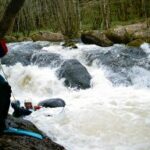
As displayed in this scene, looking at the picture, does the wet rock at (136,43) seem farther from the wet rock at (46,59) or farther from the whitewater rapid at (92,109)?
the wet rock at (46,59)

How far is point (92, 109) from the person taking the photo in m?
7.49

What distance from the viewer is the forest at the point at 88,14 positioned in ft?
64.5

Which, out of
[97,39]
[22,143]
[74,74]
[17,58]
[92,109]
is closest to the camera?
[22,143]

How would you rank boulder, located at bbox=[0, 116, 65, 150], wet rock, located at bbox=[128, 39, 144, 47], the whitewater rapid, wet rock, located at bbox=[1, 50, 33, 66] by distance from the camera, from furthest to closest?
wet rock, located at bbox=[128, 39, 144, 47], wet rock, located at bbox=[1, 50, 33, 66], the whitewater rapid, boulder, located at bbox=[0, 116, 65, 150]

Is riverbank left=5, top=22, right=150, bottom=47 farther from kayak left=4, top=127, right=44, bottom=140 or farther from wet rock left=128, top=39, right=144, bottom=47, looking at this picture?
kayak left=4, top=127, right=44, bottom=140

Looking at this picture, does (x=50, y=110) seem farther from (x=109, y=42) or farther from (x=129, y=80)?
(x=109, y=42)

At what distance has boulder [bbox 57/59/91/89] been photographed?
32.3ft

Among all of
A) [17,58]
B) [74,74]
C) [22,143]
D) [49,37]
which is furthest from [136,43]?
[22,143]

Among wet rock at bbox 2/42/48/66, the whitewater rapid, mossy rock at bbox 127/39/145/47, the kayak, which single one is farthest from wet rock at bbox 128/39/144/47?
the kayak

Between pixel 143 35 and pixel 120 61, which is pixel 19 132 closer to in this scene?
pixel 120 61

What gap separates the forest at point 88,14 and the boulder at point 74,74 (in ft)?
21.3

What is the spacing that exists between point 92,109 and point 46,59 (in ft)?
15.7

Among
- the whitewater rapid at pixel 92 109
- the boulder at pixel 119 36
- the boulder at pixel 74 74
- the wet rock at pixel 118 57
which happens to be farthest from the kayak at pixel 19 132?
the boulder at pixel 119 36

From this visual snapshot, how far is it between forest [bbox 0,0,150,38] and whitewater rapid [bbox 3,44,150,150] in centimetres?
693
